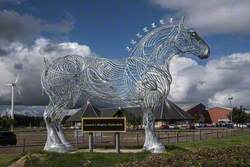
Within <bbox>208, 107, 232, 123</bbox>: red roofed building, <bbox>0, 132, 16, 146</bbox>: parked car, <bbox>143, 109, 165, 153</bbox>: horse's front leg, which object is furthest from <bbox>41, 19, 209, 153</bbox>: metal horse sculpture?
<bbox>208, 107, 232, 123</bbox>: red roofed building

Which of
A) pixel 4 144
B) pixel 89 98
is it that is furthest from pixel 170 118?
pixel 89 98

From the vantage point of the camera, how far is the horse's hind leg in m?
18.8

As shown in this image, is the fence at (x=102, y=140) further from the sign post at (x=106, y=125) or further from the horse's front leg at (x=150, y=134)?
the horse's front leg at (x=150, y=134)

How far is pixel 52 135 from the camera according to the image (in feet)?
62.3

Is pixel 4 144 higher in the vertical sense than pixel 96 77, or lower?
lower

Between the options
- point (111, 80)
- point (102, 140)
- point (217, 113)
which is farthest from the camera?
point (217, 113)

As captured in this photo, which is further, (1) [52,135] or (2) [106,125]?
(2) [106,125]

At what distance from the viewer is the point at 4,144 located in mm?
36719

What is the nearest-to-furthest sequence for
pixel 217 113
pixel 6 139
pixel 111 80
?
pixel 111 80 < pixel 6 139 < pixel 217 113

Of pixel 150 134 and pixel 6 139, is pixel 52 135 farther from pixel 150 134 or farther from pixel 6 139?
pixel 6 139

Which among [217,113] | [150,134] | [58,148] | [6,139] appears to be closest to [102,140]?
[6,139]

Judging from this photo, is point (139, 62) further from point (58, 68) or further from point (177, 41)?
point (58, 68)

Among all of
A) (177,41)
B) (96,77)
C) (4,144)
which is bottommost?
(4,144)

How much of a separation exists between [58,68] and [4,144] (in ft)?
65.1
